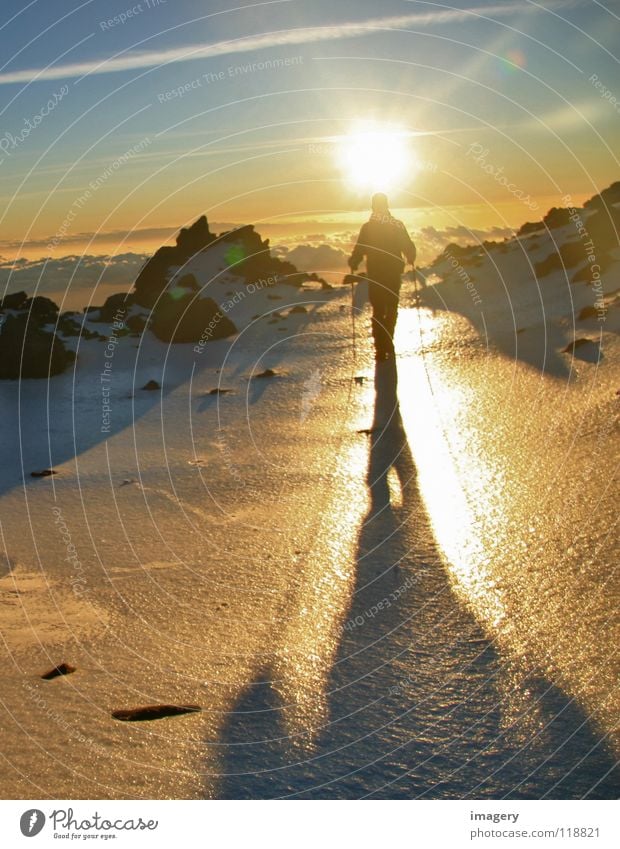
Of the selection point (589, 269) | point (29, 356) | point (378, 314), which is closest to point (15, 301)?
point (29, 356)

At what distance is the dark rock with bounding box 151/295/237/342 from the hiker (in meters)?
3.37

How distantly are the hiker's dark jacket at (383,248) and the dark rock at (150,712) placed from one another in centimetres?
857

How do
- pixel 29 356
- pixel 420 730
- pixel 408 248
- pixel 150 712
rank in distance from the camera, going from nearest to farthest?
1. pixel 420 730
2. pixel 150 712
3. pixel 408 248
4. pixel 29 356

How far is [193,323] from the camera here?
1557cm

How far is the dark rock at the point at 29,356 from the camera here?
46.8 feet

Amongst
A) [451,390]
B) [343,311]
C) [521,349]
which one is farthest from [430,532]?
[343,311]

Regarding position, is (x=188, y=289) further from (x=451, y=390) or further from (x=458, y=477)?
(x=458, y=477)

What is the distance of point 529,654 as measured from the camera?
4.39 metres

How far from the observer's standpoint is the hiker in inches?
475

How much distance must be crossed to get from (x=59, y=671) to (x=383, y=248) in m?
8.63

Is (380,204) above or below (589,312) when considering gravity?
above

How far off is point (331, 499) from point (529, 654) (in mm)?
3055

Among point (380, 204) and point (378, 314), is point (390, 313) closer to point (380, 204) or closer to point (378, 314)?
point (378, 314)
